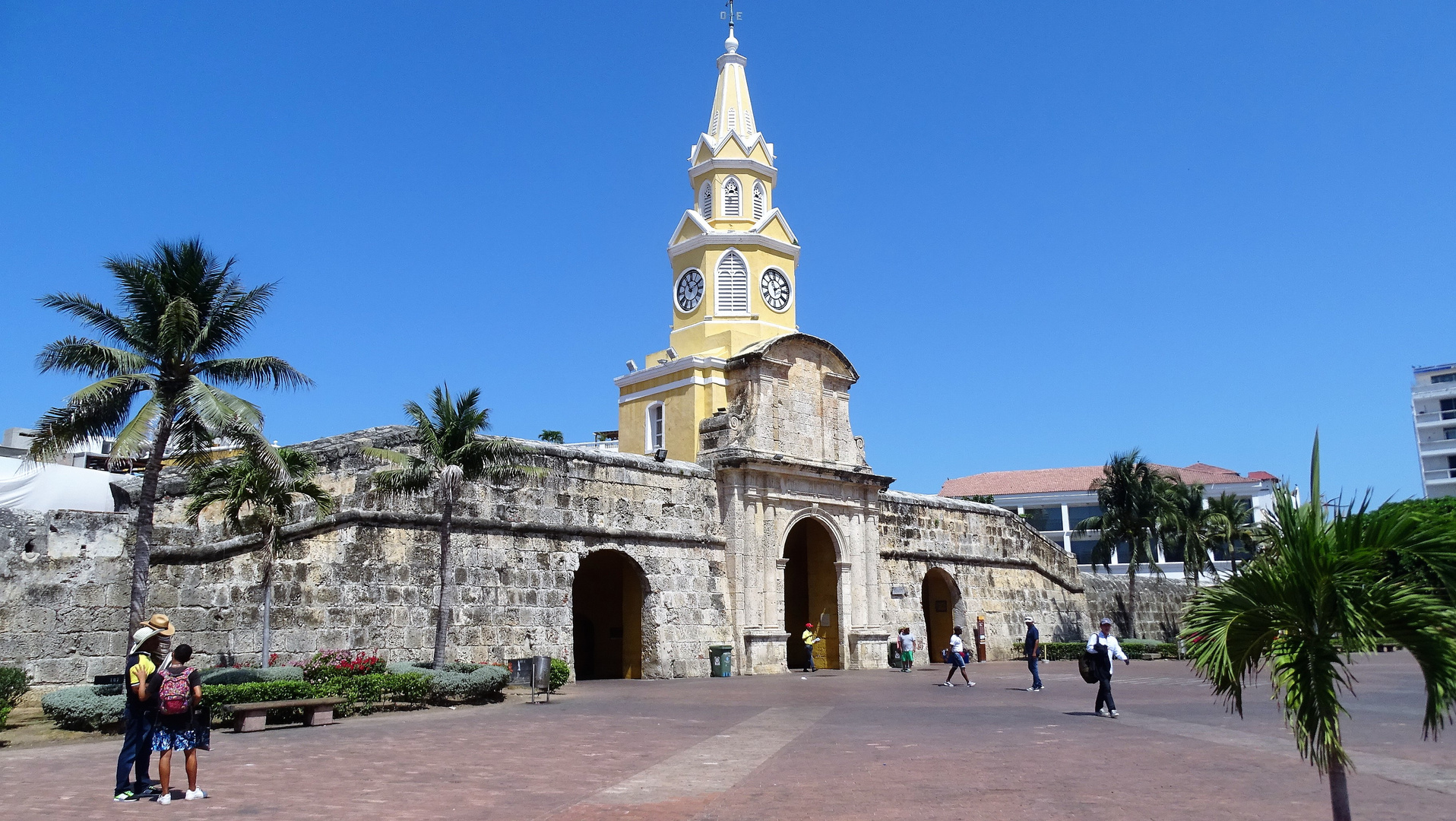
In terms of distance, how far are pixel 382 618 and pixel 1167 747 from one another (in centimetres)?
1303

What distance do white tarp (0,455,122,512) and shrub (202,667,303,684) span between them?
30.2 ft

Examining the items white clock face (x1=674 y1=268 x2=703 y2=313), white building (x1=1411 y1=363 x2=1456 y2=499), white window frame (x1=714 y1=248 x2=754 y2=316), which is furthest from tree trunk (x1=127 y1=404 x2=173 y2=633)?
white building (x1=1411 y1=363 x2=1456 y2=499)

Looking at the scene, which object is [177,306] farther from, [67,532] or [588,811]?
[588,811]

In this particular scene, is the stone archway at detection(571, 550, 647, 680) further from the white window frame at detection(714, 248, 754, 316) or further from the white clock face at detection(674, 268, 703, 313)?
the white clock face at detection(674, 268, 703, 313)

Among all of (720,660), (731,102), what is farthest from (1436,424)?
(720,660)

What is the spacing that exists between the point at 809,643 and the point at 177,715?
1876cm

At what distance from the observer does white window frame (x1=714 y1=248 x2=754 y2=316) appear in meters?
29.5

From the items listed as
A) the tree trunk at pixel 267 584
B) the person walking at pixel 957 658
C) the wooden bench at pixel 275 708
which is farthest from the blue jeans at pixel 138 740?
the person walking at pixel 957 658

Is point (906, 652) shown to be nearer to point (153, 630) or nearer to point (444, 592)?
point (444, 592)

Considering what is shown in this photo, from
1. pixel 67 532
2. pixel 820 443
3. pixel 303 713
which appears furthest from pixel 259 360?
pixel 820 443

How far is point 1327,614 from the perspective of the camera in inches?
211

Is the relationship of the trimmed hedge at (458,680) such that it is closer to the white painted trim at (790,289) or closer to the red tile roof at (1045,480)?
the white painted trim at (790,289)

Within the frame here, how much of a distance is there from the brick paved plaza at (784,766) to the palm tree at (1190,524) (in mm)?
19730

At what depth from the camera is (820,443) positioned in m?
27.6
